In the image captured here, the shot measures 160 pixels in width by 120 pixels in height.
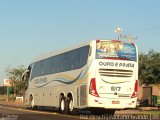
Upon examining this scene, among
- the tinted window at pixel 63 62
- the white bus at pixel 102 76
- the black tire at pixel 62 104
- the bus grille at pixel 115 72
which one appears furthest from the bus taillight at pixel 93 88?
the black tire at pixel 62 104

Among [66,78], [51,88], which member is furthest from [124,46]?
[51,88]

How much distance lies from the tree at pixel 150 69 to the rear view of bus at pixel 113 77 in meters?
22.2

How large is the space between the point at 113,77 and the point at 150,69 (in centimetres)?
2372

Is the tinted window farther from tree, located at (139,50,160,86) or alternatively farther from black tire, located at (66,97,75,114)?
tree, located at (139,50,160,86)

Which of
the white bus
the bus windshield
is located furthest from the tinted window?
the bus windshield

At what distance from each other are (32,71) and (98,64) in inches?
491

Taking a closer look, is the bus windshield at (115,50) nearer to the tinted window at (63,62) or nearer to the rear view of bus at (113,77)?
the rear view of bus at (113,77)

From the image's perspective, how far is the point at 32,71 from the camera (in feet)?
121

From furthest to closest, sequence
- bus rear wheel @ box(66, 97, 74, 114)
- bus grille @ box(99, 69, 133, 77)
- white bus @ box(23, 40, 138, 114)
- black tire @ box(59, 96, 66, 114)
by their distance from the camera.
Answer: black tire @ box(59, 96, 66, 114) → bus rear wheel @ box(66, 97, 74, 114) → bus grille @ box(99, 69, 133, 77) → white bus @ box(23, 40, 138, 114)

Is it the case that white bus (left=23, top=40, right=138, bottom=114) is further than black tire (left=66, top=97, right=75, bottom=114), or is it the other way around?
black tire (left=66, top=97, right=75, bottom=114)

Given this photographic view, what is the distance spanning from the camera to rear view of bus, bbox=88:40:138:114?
83.3 feet

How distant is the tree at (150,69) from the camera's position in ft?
159

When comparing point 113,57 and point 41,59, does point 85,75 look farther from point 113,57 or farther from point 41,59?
point 41,59

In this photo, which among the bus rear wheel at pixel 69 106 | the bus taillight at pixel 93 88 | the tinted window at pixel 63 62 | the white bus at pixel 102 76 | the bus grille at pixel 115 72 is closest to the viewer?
the bus taillight at pixel 93 88
